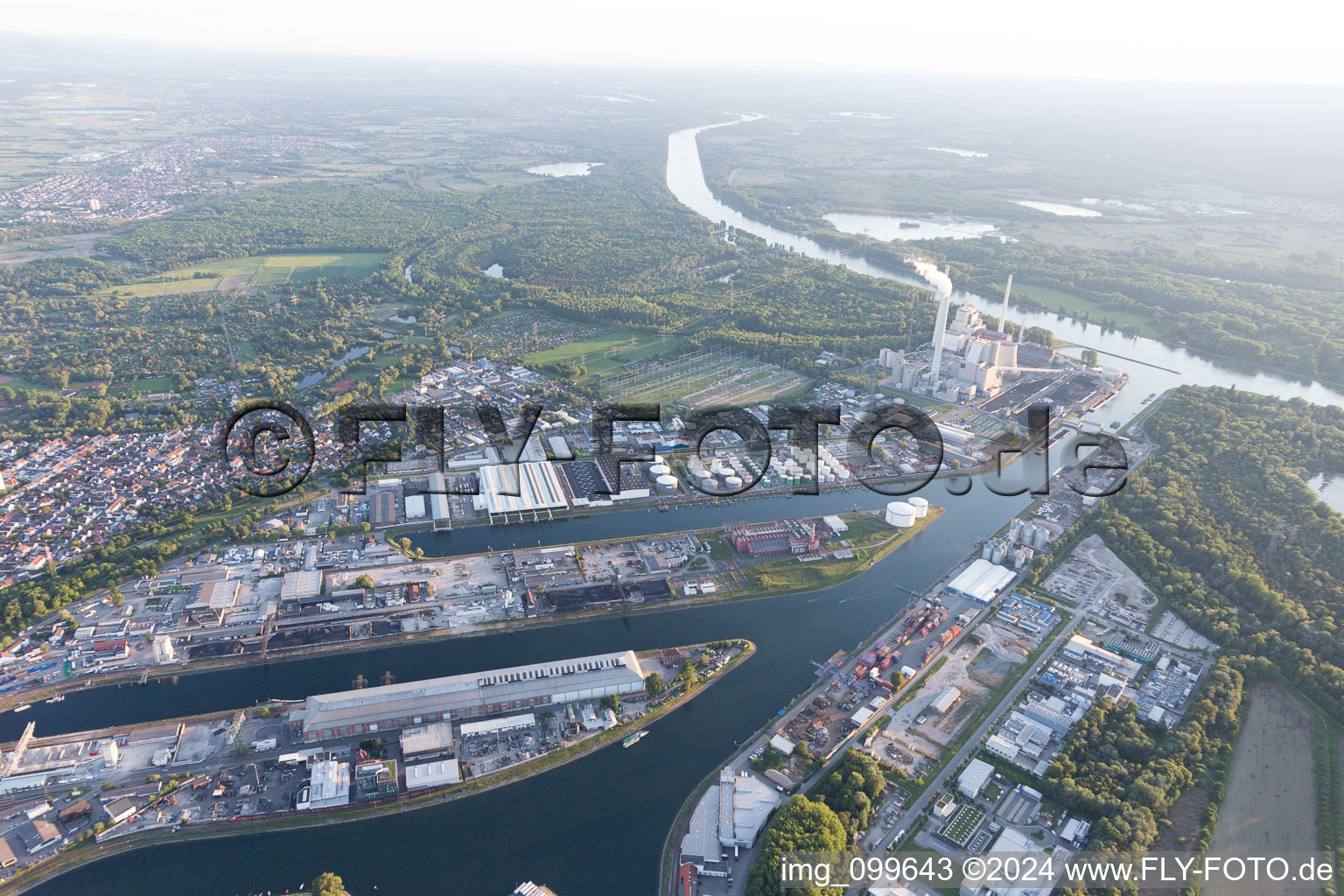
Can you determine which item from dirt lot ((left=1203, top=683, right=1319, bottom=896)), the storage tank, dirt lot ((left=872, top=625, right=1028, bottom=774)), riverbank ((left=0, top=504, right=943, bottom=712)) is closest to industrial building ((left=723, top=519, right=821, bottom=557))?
riverbank ((left=0, top=504, right=943, bottom=712))

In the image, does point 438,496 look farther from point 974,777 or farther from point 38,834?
point 974,777

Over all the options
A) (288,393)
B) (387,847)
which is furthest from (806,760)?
(288,393)

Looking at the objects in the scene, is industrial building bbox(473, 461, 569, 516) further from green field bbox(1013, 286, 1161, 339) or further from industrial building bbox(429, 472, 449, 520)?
green field bbox(1013, 286, 1161, 339)

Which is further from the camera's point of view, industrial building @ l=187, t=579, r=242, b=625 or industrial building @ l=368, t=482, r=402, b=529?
industrial building @ l=368, t=482, r=402, b=529

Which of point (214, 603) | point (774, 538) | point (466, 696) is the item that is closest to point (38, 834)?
point (214, 603)

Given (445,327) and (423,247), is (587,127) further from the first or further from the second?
(445,327)
